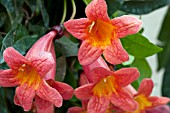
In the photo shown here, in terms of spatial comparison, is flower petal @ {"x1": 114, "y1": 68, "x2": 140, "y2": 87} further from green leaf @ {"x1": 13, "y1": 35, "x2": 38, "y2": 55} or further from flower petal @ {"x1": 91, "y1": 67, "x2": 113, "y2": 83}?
green leaf @ {"x1": 13, "y1": 35, "x2": 38, "y2": 55}

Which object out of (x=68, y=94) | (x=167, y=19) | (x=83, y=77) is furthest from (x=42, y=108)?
(x=167, y=19)

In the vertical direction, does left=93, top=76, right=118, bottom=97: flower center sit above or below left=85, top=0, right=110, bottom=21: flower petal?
below

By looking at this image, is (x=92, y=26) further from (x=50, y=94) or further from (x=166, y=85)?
(x=166, y=85)

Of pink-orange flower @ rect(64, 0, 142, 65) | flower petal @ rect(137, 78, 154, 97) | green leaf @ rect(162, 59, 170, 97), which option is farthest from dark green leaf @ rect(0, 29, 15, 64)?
green leaf @ rect(162, 59, 170, 97)

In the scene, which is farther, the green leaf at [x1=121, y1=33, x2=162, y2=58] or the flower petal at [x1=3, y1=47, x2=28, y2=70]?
the green leaf at [x1=121, y1=33, x2=162, y2=58]

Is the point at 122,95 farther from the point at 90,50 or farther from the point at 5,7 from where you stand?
the point at 5,7

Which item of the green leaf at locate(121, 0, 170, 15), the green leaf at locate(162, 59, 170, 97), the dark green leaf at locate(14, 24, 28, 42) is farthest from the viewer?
the green leaf at locate(162, 59, 170, 97)
